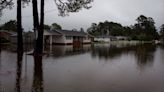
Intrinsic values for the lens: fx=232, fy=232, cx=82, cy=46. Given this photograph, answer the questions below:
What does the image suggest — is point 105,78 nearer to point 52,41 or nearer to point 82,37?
point 52,41

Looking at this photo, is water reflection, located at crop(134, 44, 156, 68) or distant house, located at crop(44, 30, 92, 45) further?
distant house, located at crop(44, 30, 92, 45)

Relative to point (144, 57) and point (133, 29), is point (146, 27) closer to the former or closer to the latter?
point (133, 29)

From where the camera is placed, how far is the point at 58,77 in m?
10.5

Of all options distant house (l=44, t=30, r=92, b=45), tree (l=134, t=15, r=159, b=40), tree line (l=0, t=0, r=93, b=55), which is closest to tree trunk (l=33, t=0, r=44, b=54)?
tree line (l=0, t=0, r=93, b=55)

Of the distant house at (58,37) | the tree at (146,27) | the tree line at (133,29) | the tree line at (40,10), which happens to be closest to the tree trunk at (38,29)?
the tree line at (40,10)

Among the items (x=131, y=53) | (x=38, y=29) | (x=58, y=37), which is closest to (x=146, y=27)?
(x=58, y=37)

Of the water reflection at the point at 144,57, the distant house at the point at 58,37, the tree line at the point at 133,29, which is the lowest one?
the water reflection at the point at 144,57

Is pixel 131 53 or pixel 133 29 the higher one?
pixel 133 29

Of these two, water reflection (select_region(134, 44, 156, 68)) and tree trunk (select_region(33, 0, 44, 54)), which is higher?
tree trunk (select_region(33, 0, 44, 54))

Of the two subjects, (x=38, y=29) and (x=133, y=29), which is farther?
(x=133, y=29)

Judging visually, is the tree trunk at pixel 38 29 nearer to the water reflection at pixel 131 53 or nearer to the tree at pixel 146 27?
the water reflection at pixel 131 53

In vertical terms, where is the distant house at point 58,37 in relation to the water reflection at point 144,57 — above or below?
above

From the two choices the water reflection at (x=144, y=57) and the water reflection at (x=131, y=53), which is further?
the water reflection at (x=131, y=53)

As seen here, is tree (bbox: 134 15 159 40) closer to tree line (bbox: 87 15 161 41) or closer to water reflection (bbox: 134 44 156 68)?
tree line (bbox: 87 15 161 41)
